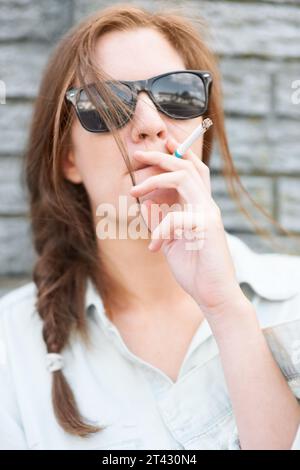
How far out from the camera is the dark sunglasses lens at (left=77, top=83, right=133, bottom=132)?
1.55 m

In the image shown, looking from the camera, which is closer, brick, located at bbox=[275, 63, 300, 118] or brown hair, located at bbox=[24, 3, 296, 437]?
brown hair, located at bbox=[24, 3, 296, 437]

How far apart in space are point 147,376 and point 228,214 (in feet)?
2.59

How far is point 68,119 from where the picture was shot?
1.75 meters

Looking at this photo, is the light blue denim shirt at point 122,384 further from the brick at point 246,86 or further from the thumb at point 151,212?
the brick at point 246,86

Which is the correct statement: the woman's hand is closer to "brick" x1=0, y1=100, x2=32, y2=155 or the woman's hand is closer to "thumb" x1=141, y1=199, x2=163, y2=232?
"thumb" x1=141, y1=199, x2=163, y2=232

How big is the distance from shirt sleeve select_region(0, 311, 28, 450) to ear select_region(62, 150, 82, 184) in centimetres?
49

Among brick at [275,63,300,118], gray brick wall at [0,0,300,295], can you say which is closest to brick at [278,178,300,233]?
gray brick wall at [0,0,300,295]

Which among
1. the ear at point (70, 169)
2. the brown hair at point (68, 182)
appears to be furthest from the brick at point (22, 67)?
the ear at point (70, 169)

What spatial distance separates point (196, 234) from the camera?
1.40 metres

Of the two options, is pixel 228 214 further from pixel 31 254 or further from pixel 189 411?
pixel 189 411

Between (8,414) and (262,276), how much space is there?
2.45 ft

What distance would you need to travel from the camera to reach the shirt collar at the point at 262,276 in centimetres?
176

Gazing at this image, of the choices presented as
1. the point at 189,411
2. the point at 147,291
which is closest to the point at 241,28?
the point at 147,291
